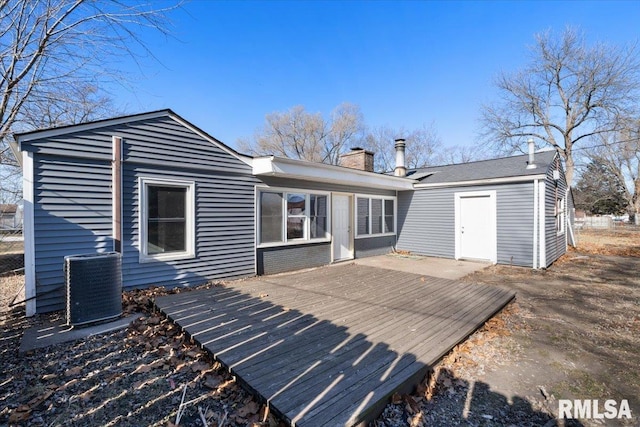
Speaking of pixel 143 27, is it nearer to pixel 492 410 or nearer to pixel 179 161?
pixel 179 161

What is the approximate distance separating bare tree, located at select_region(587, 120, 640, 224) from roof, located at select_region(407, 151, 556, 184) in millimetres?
18813

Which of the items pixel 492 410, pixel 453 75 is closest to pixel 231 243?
pixel 492 410

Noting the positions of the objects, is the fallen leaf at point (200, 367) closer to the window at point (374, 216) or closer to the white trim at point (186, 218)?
the white trim at point (186, 218)

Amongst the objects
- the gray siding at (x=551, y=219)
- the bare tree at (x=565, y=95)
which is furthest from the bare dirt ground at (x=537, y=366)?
the bare tree at (x=565, y=95)

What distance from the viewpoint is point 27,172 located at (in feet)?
13.5

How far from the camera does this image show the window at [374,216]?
31.1 feet

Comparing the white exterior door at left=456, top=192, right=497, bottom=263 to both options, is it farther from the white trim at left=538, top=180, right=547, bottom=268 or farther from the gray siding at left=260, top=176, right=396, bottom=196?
the gray siding at left=260, top=176, right=396, bottom=196

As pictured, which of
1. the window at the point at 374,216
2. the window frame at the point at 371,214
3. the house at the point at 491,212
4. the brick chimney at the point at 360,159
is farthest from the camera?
the brick chimney at the point at 360,159

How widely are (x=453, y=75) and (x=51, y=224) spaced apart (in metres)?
14.9

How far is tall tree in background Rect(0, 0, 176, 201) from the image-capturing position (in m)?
5.12

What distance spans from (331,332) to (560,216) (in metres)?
11.3

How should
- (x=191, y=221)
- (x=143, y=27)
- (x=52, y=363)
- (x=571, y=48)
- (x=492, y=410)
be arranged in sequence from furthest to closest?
(x=571, y=48) → (x=191, y=221) → (x=143, y=27) → (x=52, y=363) → (x=492, y=410)

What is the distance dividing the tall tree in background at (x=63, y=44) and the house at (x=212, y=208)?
1.69 metres

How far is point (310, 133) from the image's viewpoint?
1051 inches
